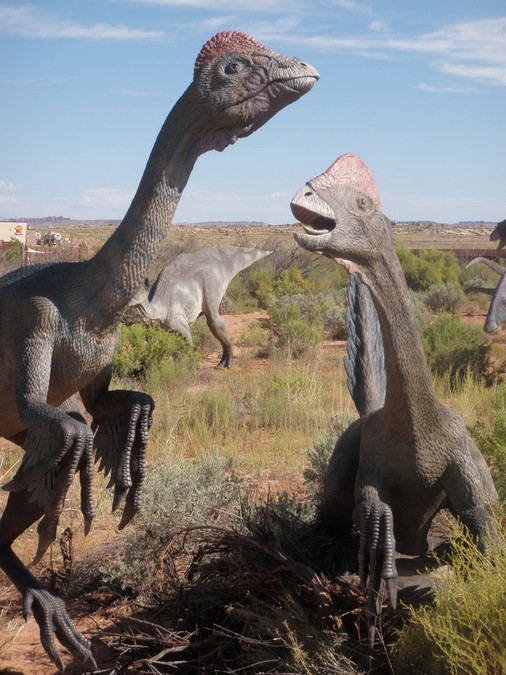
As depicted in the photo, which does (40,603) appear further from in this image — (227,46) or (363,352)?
(227,46)

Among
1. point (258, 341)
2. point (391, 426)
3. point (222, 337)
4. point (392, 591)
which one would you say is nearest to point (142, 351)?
point (222, 337)

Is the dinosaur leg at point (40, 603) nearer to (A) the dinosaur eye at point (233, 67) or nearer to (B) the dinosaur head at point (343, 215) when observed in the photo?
(B) the dinosaur head at point (343, 215)

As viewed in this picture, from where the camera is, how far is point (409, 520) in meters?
3.88

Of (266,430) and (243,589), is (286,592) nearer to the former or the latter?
(243,589)

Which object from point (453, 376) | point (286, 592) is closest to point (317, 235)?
Answer: point (286, 592)

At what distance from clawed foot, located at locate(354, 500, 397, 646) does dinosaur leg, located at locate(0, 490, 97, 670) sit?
3.89 feet

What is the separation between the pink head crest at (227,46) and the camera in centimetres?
341

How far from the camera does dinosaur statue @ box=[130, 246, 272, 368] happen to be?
47.0ft

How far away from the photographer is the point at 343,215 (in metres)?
3.46

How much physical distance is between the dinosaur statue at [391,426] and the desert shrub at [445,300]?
18.4m

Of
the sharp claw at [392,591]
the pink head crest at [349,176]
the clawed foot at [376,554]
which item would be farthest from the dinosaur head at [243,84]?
the sharp claw at [392,591]

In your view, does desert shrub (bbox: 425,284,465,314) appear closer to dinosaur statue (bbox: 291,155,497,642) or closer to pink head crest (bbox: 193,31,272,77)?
dinosaur statue (bbox: 291,155,497,642)

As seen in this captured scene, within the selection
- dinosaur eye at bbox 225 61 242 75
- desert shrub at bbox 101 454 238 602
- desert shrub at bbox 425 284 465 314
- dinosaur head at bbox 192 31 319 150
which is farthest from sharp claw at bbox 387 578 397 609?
Answer: desert shrub at bbox 425 284 465 314

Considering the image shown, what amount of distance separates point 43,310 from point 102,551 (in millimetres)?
2844
